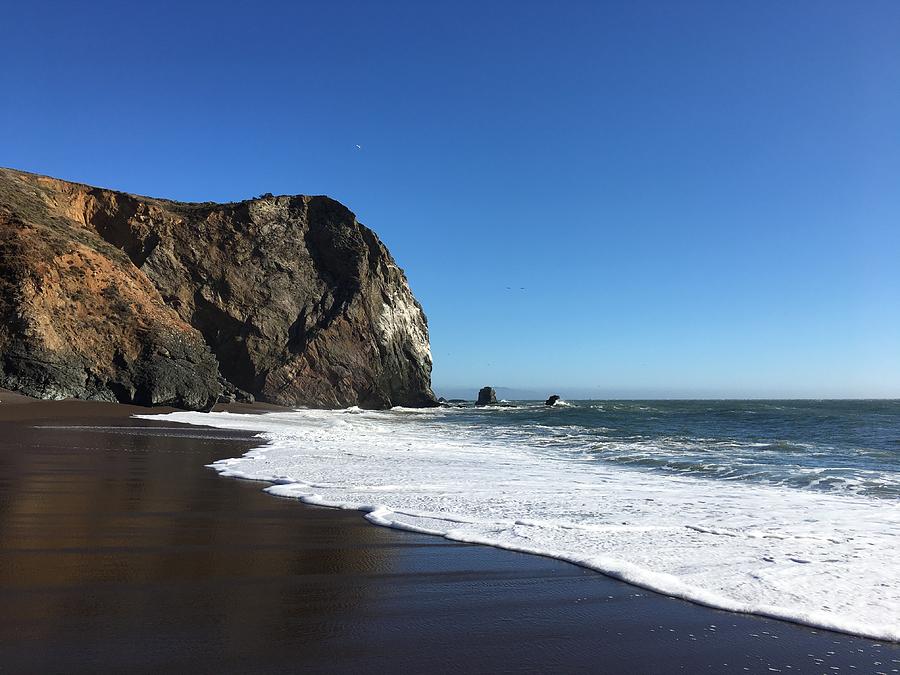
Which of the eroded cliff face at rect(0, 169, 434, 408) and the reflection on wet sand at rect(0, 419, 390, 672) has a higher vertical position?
the eroded cliff face at rect(0, 169, 434, 408)

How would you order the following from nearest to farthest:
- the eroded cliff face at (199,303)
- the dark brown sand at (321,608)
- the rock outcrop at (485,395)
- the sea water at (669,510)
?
1. the dark brown sand at (321,608)
2. the sea water at (669,510)
3. the eroded cliff face at (199,303)
4. the rock outcrop at (485,395)

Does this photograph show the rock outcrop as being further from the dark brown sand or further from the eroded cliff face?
the dark brown sand

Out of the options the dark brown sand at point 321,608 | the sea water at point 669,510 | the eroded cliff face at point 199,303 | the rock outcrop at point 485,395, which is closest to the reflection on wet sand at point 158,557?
the dark brown sand at point 321,608

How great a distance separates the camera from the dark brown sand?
8.07 ft

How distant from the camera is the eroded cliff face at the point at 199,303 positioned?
22.7 meters

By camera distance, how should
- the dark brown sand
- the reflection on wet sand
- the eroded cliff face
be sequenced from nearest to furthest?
the dark brown sand < the reflection on wet sand < the eroded cliff face

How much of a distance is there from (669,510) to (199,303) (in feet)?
138

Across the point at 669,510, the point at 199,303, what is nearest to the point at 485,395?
the point at 199,303

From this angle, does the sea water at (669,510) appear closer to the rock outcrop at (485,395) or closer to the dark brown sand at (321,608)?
the dark brown sand at (321,608)

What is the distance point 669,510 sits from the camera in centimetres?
630

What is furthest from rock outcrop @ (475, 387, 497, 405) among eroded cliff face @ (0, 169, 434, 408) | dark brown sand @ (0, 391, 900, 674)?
dark brown sand @ (0, 391, 900, 674)

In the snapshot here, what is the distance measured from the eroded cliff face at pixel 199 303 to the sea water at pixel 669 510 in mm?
14575

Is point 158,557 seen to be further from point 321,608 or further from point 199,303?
point 199,303

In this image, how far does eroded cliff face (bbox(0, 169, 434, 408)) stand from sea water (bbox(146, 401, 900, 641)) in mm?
14575
